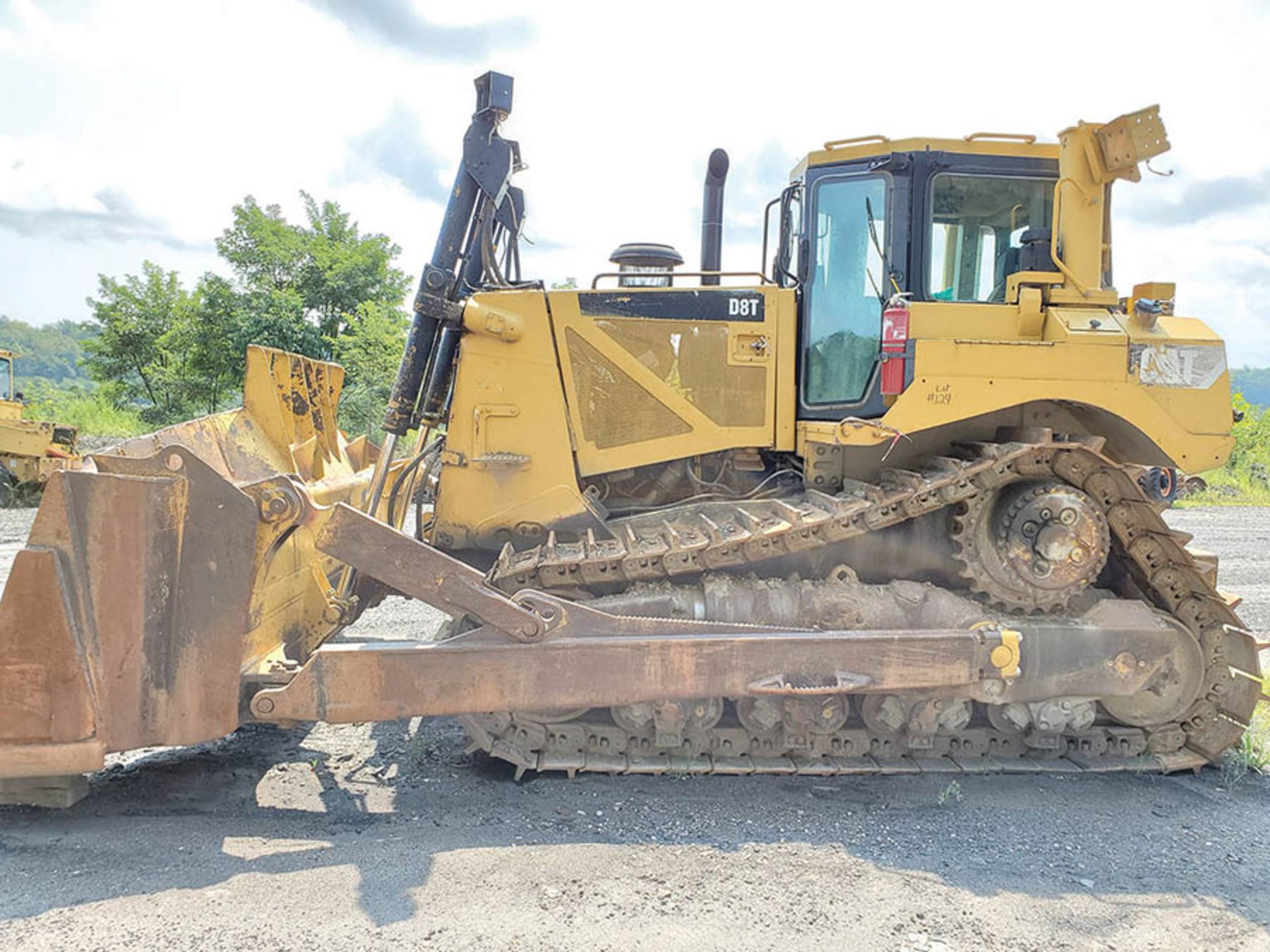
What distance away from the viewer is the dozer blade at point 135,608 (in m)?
3.34

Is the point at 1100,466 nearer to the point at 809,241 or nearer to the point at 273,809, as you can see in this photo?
the point at 809,241

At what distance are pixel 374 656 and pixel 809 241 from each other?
120 inches

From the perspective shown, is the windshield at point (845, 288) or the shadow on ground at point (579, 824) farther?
the windshield at point (845, 288)

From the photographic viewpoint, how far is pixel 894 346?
4051 mm

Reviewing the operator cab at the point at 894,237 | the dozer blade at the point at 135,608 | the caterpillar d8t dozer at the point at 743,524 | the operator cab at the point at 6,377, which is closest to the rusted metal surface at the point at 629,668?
the caterpillar d8t dozer at the point at 743,524

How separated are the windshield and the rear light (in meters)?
0.30

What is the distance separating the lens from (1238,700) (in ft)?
13.7

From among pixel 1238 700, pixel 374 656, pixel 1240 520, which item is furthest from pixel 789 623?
pixel 1240 520

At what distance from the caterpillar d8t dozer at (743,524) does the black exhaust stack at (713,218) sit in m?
0.74

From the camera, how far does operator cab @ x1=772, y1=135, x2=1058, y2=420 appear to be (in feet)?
14.3

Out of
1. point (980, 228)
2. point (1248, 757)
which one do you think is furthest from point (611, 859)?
point (980, 228)

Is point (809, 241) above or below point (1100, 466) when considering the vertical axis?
above

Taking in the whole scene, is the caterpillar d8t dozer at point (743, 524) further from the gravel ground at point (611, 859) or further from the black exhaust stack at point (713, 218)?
the black exhaust stack at point (713, 218)

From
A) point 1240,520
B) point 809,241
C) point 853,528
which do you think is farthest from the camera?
point 1240,520
